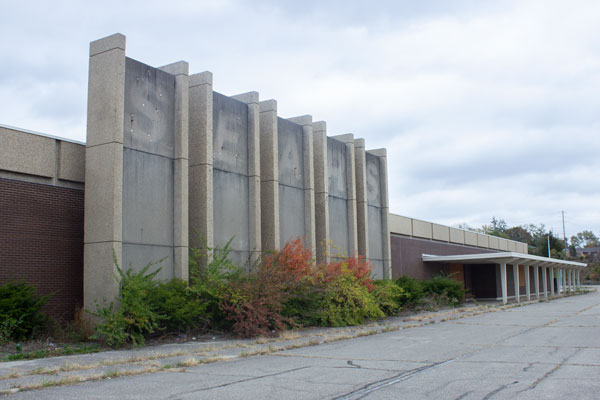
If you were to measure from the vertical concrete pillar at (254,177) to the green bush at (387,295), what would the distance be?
5430 mm

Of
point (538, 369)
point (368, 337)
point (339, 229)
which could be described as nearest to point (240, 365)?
point (538, 369)

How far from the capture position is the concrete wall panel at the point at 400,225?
3606 centimetres

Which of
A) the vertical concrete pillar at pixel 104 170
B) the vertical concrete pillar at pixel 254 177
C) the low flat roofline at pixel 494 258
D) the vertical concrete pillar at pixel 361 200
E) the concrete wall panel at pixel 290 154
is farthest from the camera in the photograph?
the low flat roofline at pixel 494 258

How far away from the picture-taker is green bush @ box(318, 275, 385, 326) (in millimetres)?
21016

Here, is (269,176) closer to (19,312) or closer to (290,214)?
(290,214)

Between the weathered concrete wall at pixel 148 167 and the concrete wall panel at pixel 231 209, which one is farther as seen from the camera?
the concrete wall panel at pixel 231 209

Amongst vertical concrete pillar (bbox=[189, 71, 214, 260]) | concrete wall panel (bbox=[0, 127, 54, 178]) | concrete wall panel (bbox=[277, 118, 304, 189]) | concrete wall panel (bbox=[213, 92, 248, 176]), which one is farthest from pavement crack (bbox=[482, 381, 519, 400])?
concrete wall panel (bbox=[277, 118, 304, 189])

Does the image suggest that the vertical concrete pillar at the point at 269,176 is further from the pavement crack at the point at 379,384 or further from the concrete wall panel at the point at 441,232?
the concrete wall panel at the point at 441,232

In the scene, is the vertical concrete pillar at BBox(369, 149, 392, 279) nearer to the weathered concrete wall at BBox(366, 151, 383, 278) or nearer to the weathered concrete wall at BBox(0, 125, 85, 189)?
the weathered concrete wall at BBox(366, 151, 383, 278)

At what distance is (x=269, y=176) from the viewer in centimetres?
2327

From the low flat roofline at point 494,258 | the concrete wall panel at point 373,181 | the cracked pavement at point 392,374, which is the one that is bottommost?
the cracked pavement at point 392,374

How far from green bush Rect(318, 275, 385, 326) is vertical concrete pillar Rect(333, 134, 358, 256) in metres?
5.82

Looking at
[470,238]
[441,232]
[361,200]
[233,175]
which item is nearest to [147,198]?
[233,175]

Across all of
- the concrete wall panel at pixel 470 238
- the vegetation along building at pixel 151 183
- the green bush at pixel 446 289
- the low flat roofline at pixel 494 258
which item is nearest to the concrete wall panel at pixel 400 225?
the low flat roofline at pixel 494 258
